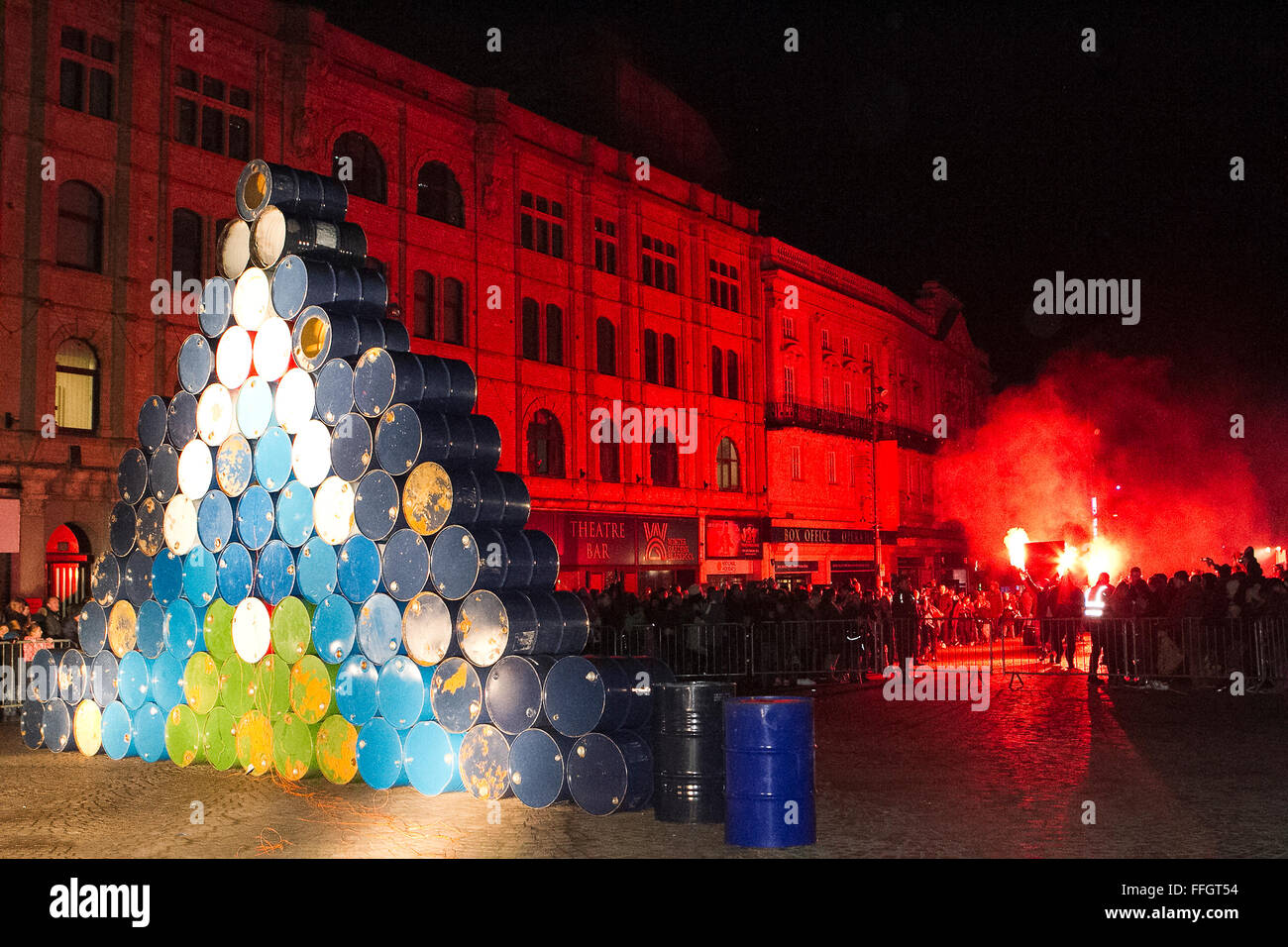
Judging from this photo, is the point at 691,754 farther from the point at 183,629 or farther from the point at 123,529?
the point at 123,529

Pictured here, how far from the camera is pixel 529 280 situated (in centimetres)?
3375

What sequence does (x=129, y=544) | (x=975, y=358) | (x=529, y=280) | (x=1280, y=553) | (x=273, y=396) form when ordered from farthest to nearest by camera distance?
(x=975, y=358), (x=1280, y=553), (x=529, y=280), (x=129, y=544), (x=273, y=396)

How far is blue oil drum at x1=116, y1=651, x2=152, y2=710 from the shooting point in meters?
12.7

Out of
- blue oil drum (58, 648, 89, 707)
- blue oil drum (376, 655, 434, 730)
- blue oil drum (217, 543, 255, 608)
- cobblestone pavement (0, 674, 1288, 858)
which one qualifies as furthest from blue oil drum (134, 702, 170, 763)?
blue oil drum (376, 655, 434, 730)

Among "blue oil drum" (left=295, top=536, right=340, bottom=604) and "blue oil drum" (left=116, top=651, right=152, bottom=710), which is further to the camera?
"blue oil drum" (left=116, top=651, right=152, bottom=710)

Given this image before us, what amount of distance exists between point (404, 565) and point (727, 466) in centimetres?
3106

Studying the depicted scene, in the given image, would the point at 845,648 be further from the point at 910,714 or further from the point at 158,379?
the point at 158,379

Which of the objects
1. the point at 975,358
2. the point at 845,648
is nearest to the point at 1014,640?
the point at 845,648

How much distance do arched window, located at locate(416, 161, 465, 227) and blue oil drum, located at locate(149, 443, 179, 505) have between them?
61.8 feet

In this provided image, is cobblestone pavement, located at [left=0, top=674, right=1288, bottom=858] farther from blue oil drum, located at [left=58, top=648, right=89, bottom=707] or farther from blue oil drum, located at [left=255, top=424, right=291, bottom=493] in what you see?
blue oil drum, located at [left=255, top=424, right=291, bottom=493]

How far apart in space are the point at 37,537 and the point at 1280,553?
45.8m

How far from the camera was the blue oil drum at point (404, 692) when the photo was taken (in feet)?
→ 34.5

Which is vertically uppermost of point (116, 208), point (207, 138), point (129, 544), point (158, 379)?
point (207, 138)

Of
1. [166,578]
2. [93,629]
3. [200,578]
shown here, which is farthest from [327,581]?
[93,629]
